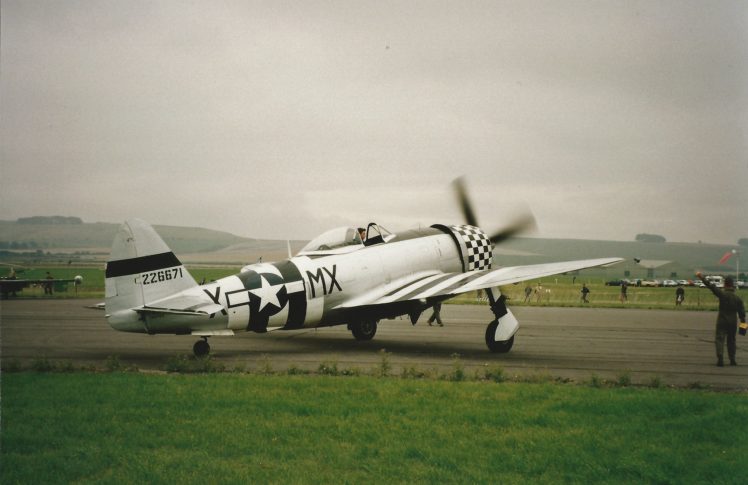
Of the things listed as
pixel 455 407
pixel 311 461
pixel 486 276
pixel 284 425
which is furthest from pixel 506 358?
pixel 311 461

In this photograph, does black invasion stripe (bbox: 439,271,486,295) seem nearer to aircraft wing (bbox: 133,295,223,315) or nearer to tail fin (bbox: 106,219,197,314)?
aircraft wing (bbox: 133,295,223,315)

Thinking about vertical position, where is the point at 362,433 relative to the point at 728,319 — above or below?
below

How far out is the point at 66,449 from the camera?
5.70 m

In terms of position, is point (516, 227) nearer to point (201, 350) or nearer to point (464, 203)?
point (464, 203)

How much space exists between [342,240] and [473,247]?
4215 millimetres

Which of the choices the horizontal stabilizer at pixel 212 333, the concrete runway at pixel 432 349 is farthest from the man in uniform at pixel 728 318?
the horizontal stabilizer at pixel 212 333

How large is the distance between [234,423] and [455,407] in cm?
272

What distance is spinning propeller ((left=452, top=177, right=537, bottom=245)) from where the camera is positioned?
18109 millimetres

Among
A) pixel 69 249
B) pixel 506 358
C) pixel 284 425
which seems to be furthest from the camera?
pixel 69 249

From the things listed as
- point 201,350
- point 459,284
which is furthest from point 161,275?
point 459,284

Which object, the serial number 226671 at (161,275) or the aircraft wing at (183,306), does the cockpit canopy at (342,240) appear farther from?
the serial number 226671 at (161,275)

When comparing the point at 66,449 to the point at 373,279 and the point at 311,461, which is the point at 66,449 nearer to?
the point at 311,461

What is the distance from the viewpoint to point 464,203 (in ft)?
62.3

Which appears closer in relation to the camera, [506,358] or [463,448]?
[463,448]
